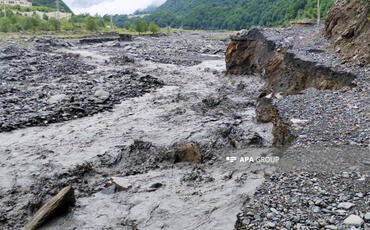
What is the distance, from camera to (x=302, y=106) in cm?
1142

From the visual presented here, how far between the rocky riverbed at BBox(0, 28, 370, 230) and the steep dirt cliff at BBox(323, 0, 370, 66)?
11.6ft

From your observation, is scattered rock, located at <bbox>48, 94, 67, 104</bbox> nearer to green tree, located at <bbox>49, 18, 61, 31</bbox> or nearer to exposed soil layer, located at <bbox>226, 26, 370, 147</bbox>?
exposed soil layer, located at <bbox>226, 26, 370, 147</bbox>

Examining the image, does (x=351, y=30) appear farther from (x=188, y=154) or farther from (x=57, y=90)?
(x=57, y=90)

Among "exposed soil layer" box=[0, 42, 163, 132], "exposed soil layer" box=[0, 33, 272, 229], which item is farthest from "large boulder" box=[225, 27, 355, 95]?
"exposed soil layer" box=[0, 42, 163, 132]

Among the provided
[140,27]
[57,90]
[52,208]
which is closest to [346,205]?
[52,208]

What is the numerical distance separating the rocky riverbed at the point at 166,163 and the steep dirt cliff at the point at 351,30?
354cm

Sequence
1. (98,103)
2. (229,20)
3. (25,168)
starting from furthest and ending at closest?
(229,20), (98,103), (25,168)

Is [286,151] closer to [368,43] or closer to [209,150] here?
[209,150]

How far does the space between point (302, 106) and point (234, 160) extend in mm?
3508

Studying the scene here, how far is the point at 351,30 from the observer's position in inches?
665

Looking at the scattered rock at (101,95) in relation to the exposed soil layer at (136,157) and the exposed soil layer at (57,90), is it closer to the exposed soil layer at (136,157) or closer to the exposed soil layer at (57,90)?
the exposed soil layer at (57,90)

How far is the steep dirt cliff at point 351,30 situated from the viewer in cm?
1445

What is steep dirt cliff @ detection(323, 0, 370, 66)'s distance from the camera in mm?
14445

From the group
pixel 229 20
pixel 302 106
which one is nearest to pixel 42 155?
pixel 302 106
